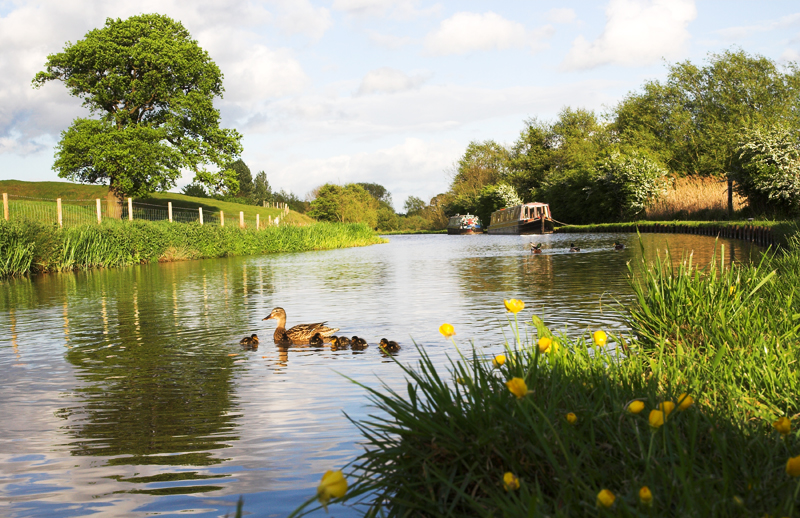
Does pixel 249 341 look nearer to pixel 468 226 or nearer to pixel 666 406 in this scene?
pixel 666 406

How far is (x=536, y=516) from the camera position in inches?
81.4

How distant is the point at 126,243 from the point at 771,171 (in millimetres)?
24562

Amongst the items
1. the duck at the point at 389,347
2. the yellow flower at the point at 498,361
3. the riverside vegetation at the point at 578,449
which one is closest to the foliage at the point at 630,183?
the duck at the point at 389,347

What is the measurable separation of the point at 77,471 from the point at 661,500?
2.98m

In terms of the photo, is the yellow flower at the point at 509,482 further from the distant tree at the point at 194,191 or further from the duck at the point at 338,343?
the distant tree at the point at 194,191

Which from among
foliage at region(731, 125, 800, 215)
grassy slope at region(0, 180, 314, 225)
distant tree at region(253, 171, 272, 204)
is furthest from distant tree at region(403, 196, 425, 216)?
foliage at region(731, 125, 800, 215)

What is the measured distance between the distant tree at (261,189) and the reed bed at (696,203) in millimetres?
69907

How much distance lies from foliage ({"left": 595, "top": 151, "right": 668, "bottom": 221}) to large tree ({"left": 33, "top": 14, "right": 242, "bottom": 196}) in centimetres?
2752

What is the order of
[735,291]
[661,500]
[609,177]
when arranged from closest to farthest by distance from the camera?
[661,500] < [735,291] < [609,177]

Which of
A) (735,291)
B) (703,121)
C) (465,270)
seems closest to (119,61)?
(465,270)

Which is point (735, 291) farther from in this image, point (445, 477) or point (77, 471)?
point (77, 471)

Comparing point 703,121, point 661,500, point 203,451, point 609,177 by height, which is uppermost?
point 703,121

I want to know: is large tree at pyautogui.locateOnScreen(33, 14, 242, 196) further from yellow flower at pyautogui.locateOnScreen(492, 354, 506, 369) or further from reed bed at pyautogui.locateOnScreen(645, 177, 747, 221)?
yellow flower at pyautogui.locateOnScreen(492, 354, 506, 369)

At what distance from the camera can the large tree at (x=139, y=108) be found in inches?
1650
